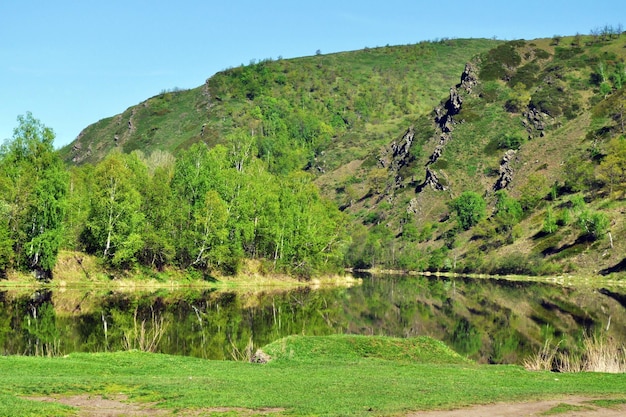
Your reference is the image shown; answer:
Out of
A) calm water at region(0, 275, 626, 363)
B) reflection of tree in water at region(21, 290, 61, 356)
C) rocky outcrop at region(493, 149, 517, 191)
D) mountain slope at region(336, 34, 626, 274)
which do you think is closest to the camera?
reflection of tree in water at region(21, 290, 61, 356)

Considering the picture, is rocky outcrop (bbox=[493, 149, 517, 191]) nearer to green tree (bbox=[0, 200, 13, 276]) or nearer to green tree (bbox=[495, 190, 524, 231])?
green tree (bbox=[495, 190, 524, 231])

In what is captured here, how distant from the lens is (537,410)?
61.6 ft

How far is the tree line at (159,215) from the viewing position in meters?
74.3

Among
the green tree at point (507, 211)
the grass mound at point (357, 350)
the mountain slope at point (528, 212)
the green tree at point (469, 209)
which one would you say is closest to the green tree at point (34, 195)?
the grass mound at point (357, 350)

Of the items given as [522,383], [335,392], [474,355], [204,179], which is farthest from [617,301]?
[335,392]

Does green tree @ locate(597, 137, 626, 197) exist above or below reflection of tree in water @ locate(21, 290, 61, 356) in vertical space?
above

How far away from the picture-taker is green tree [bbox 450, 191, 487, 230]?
554 ft

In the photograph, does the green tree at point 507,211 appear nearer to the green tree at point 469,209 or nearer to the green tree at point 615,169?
the green tree at point 469,209

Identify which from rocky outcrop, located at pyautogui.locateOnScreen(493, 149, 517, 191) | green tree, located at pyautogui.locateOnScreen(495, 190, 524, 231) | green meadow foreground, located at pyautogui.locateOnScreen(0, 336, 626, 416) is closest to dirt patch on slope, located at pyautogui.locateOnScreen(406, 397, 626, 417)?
green meadow foreground, located at pyautogui.locateOnScreen(0, 336, 626, 416)

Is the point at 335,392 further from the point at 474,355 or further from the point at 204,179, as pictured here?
the point at 204,179

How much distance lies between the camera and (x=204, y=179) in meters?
93.1

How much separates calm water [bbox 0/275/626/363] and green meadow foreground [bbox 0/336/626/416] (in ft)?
14.1

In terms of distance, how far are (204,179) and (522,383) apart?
72.8 meters

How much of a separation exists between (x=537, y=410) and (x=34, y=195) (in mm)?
66143
